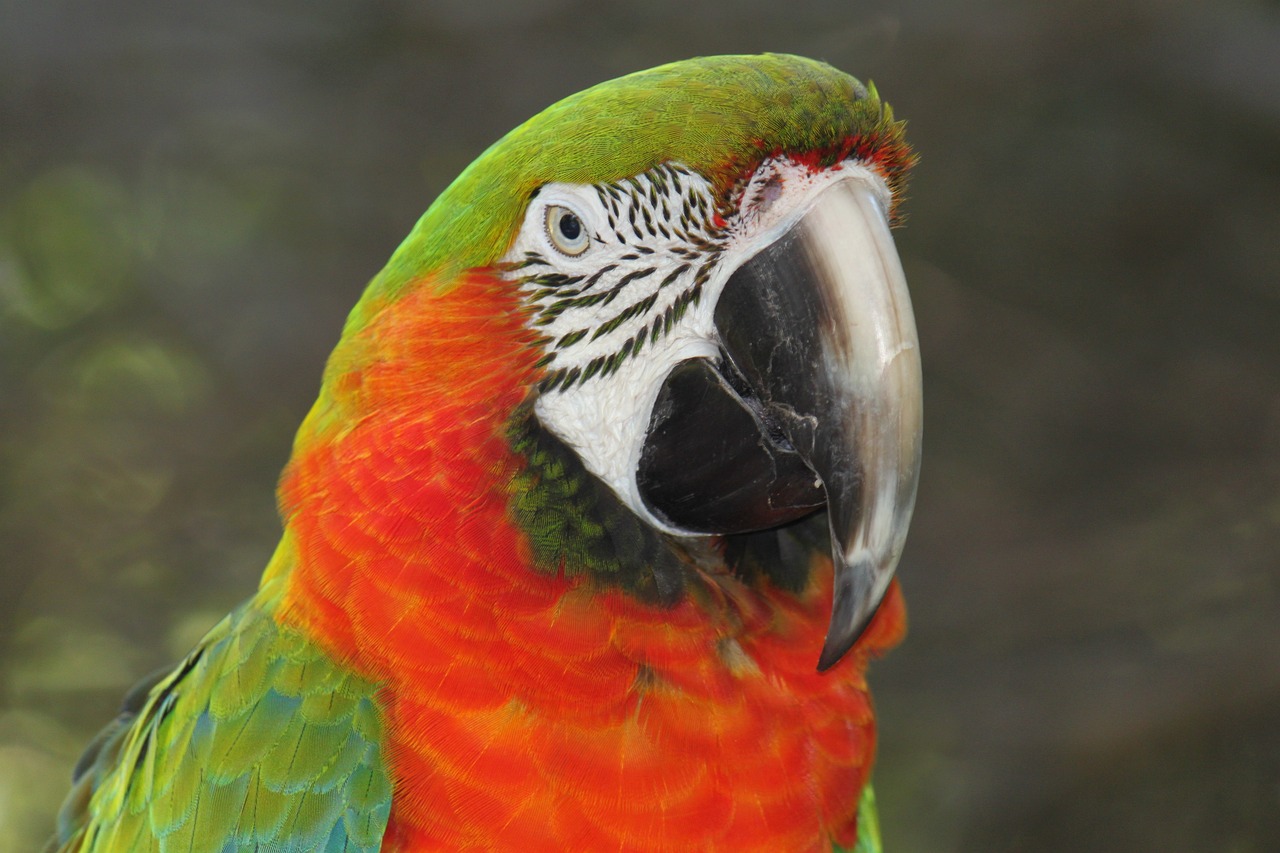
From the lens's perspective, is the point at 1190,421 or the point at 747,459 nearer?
the point at 747,459

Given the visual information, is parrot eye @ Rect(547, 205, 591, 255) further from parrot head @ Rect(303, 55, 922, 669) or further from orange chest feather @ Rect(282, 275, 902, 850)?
orange chest feather @ Rect(282, 275, 902, 850)

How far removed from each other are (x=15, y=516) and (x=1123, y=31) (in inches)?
165

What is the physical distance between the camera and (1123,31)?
11.6 feet

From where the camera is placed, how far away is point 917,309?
3756 millimetres

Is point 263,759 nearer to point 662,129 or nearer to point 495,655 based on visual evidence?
point 495,655

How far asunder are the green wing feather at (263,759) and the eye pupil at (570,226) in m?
0.68

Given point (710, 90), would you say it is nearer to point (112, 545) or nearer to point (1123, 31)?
point (1123, 31)

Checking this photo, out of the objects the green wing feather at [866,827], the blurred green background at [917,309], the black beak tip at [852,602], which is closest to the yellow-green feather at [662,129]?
the black beak tip at [852,602]

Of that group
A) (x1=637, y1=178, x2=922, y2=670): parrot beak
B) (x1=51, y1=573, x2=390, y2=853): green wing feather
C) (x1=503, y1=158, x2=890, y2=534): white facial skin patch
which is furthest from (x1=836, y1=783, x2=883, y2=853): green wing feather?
(x1=51, y1=573, x2=390, y2=853): green wing feather

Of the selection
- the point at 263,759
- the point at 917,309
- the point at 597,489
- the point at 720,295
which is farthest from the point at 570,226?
the point at 917,309

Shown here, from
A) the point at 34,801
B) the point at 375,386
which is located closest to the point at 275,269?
the point at 34,801

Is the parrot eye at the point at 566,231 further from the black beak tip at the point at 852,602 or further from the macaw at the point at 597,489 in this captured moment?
the black beak tip at the point at 852,602

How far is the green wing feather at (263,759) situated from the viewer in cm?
144

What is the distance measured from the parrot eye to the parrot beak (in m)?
0.22
